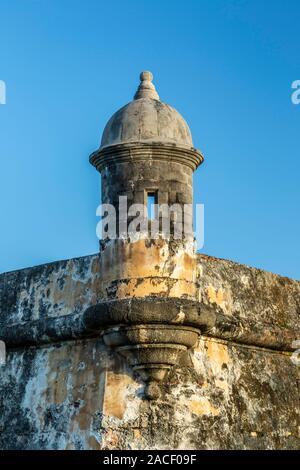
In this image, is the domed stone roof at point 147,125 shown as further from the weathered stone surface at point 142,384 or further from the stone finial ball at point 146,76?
the weathered stone surface at point 142,384

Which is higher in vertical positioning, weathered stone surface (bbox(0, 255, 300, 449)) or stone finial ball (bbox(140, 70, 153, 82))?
stone finial ball (bbox(140, 70, 153, 82))

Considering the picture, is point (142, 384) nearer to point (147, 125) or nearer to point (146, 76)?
point (147, 125)

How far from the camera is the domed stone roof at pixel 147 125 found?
848 cm

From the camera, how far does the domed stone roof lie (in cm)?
848

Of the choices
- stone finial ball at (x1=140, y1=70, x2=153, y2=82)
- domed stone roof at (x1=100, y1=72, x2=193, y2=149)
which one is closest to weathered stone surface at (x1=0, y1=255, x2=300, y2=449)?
domed stone roof at (x1=100, y1=72, x2=193, y2=149)

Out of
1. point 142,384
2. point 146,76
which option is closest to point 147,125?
point 146,76

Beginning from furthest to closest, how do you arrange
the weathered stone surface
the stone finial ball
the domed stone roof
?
the stone finial ball, the domed stone roof, the weathered stone surface

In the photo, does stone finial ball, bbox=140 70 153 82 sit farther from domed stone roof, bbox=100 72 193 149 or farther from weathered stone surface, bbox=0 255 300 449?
weathered stone surface, bbox=0 255 300 449

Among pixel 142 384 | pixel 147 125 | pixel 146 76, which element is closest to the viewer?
pixel 142 384

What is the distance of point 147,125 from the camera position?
28.0 feet

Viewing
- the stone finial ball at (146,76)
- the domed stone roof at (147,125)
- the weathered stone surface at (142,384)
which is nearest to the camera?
the weathered stone surface at (142,384)

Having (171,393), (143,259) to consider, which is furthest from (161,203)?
(171,393)

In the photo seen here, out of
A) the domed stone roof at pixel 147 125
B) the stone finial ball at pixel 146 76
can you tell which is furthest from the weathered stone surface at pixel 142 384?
the stone finial ball at pixel 146 76
